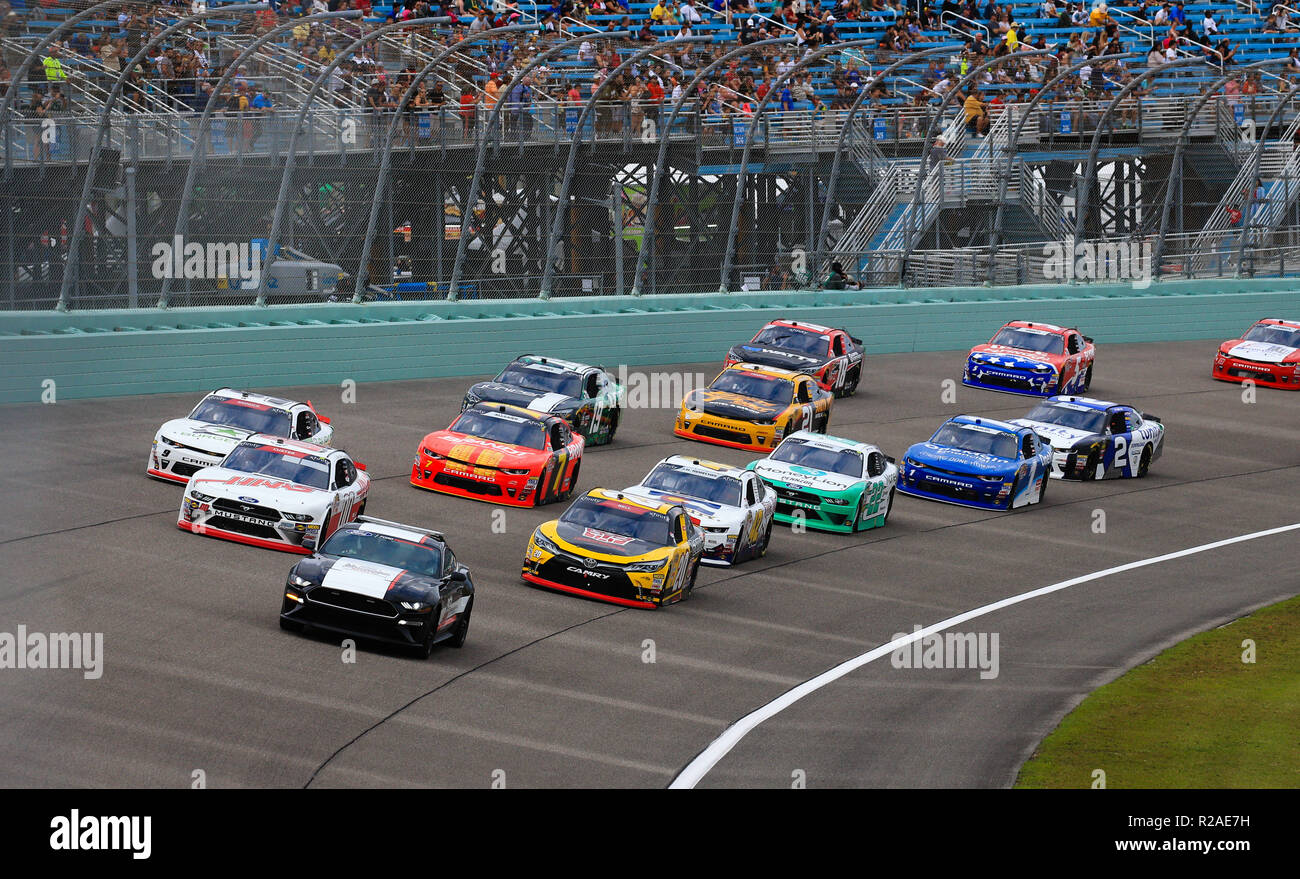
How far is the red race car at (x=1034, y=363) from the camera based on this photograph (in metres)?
36.7

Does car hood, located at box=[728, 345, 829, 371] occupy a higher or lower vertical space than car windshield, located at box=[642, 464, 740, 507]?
lower

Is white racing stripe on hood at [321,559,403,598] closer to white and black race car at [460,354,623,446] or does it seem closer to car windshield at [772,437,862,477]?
car windshield at [772,437,862,477]

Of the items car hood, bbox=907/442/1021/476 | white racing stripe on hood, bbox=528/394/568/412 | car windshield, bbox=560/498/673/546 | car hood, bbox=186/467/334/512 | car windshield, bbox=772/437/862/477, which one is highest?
car hood, bbox=186/467/334/512

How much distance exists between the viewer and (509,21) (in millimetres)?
41625

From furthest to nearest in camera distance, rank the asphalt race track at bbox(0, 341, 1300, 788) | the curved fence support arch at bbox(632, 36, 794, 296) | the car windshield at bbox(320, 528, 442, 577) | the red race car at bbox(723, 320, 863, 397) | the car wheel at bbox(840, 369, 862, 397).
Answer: the curved fence support arch at bbox(632, 36, 794, 296) < the car wheel at bbox(840, 369, 862, 397) < the red race car at bbox(723, 320, 863, 397) < the car windshield at bbox(320, 528, 442, 577) < the asphalt race track at bbox(0, 341, 1300, 788)

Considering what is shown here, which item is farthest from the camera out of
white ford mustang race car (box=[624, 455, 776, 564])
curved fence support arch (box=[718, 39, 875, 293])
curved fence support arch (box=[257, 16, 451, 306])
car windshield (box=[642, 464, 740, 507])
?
curved fence support arch (box=[718, 39, 875, 293])

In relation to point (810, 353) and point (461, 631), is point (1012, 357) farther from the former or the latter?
point (461, 631)

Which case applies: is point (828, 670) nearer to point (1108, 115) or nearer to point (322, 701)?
point (322, 701)

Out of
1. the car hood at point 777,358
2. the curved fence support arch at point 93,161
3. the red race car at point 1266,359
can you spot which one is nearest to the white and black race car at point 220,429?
the curved fence support arch at point 93,161

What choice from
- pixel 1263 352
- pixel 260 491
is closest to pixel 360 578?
pixel 260 491

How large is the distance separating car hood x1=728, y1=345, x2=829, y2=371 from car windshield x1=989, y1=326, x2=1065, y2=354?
17.6 feet

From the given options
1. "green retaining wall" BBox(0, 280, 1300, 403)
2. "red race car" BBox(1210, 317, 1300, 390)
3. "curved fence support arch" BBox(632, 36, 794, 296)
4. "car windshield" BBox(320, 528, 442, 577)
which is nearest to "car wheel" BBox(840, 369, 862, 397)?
"green retaining wall" BBox(0, 280, 1300, 403)

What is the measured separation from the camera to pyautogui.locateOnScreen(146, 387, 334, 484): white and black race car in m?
22.9

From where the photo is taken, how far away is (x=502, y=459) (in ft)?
79.7
